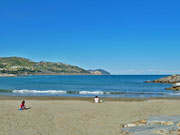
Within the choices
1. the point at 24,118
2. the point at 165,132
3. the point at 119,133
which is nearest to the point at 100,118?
the point at 119,133

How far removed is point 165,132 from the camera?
10.4m

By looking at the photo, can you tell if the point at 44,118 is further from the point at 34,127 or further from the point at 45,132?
the point at 45,132

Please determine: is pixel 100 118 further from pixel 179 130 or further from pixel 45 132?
pixel 179 130

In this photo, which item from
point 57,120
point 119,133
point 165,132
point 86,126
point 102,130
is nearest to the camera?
point 165,132

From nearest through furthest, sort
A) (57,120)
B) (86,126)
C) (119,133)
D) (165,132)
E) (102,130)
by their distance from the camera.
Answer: (165,132) → (119,133) → (102,130) → (86,126) → (57,120)

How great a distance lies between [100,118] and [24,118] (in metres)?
6.26

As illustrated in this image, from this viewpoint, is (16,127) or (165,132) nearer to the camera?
(165,132)

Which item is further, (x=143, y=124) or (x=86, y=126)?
(x=86, y=126)

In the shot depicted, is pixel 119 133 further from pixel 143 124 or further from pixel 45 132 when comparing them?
pixel 45 132

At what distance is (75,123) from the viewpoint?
15.2 metres

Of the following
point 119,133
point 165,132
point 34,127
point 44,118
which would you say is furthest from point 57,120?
point 165,132

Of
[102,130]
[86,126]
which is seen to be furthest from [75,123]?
[102,130]

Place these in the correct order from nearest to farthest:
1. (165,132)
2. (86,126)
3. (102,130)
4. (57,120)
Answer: (165,132)
(102,130)
(86,126)
(57,120)

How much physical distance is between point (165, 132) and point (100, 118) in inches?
292
